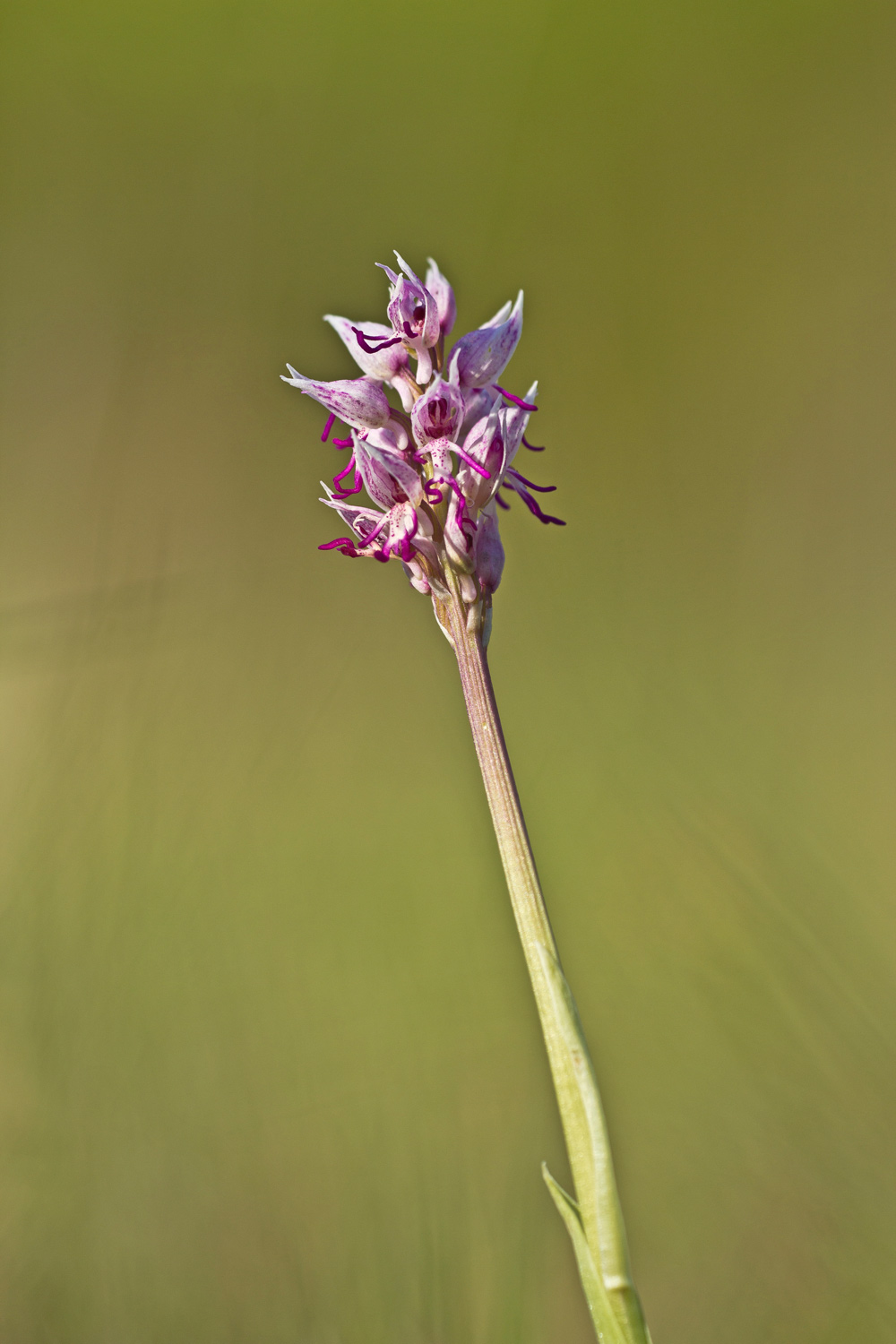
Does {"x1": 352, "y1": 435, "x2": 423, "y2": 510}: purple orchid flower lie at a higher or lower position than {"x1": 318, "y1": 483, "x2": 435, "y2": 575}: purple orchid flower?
higher

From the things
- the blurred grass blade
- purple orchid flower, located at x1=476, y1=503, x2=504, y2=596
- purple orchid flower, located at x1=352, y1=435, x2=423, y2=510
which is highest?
purple orchid flower, located at x1=352, y1=435, x2=423, y2=510

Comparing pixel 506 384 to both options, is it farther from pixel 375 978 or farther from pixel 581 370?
pixel 375 978

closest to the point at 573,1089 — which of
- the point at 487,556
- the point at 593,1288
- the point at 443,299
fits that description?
the point at 593,1288

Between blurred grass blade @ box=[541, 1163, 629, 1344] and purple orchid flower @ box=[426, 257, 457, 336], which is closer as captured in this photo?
blurred grass blade @ box=[541, 1163, 629, 1344]

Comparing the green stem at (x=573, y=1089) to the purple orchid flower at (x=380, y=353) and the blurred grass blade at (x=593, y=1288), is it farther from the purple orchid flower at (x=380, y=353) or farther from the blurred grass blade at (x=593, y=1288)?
the purple orchid flower at (x=380, y=353)

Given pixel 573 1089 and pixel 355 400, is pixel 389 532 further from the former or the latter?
pixel 573 1089

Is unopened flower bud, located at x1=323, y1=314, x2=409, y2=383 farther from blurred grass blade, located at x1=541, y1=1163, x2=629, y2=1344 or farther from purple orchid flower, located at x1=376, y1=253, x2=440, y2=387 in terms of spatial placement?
blurred grass blade, located at x1=541, y1=1163, x2=629, y2=1344

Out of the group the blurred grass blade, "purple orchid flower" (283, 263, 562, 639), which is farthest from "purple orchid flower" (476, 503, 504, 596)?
the blurred grass blade
